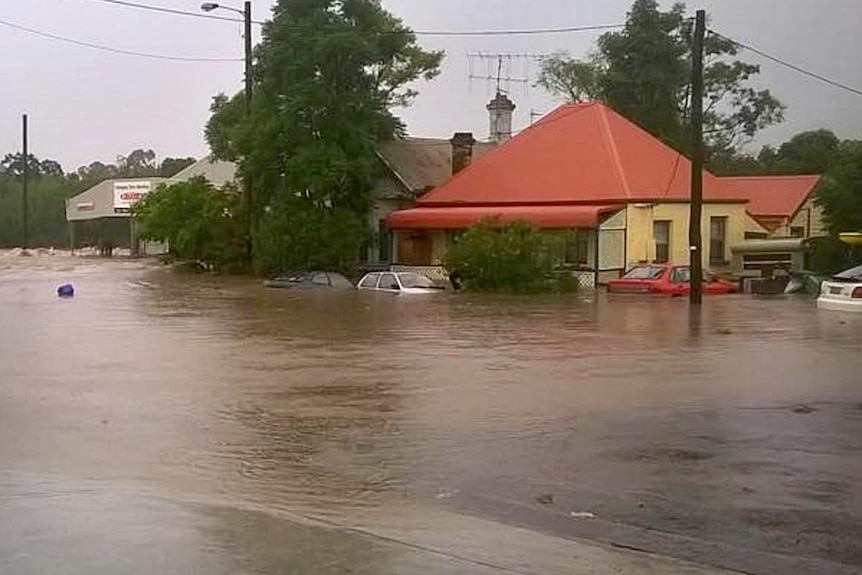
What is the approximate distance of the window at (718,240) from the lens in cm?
4850

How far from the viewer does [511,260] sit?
41.0 metres

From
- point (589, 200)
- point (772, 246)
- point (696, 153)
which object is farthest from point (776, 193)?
point (696, 153)

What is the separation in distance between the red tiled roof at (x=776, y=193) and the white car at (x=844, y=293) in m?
27.4

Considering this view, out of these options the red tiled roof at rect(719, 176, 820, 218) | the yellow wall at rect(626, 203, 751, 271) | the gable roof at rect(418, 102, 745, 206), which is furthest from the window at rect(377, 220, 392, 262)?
the red tiled roof at rect(719, 176, 820, 218)

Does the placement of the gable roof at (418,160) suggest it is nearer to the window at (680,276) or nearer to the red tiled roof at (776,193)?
the red tiled roof at (776,193)

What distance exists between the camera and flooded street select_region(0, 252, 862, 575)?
25.7 ft

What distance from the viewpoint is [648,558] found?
7516mm

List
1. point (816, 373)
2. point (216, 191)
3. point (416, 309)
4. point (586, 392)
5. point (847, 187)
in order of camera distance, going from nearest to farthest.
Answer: point (586, 392) → point (816, 373) → point (416, 309) → point (847, 187) → point (216, 191)

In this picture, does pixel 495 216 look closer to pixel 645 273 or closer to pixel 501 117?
pixel 645 273

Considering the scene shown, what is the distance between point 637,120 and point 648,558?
61457mm

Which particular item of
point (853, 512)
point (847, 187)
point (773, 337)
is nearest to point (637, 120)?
point (847, 187)

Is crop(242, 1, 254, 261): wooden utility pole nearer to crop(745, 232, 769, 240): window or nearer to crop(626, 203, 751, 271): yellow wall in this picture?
crop(626, 203, 751, 271): yellow wall

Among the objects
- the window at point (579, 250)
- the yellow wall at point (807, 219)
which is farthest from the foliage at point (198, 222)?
the yellow wall at point (807, 219)

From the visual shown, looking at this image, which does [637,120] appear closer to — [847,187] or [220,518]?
[847,187]
